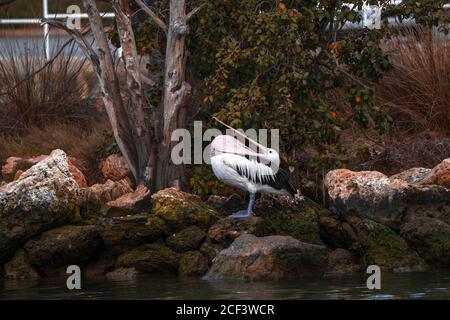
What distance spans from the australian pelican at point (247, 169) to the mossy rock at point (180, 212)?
30 centimetres

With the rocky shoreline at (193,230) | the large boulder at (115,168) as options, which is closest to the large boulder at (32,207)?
the rocky shoreline at (193,230)

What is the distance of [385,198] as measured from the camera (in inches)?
501

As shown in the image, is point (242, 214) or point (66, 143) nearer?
point (242, 214)

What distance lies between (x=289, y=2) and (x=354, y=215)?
241cm

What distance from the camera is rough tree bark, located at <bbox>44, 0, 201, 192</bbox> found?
13609mm

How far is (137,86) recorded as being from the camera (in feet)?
45.1

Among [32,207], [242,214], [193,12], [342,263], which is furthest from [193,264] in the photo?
[193,12]

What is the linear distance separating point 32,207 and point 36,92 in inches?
150

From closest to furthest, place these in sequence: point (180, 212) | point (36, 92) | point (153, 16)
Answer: point (180, 212) → point (153, 16) → point (36, 92)

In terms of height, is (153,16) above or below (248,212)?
above

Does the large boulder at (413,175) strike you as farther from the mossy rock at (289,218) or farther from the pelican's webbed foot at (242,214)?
the pelican's webbed foot at (242,214)

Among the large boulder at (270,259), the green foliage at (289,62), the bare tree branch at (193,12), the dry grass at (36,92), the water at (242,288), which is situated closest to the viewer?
the water at (242,288)

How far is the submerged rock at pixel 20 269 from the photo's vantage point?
12.5m

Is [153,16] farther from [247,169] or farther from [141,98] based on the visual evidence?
[247,169]
